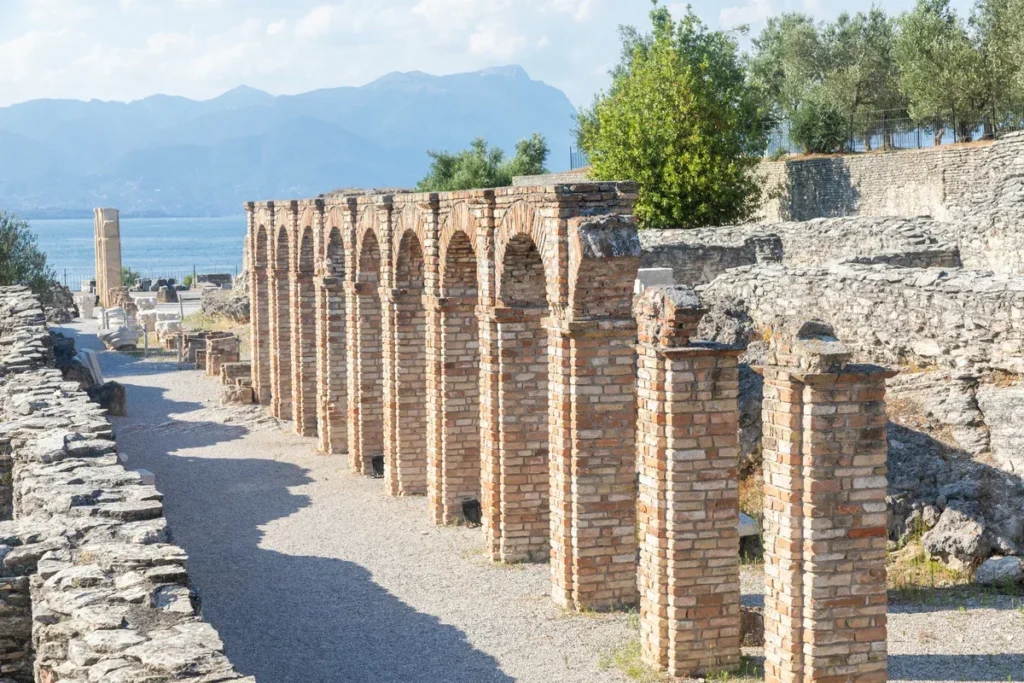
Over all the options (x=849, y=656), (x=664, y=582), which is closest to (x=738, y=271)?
(x=664, y=582)

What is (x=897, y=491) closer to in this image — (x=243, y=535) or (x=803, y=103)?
(x=243, y=535)

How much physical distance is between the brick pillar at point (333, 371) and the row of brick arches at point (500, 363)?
0.09 ft

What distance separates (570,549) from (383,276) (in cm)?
701

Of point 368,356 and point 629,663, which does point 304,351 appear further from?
point 629,663

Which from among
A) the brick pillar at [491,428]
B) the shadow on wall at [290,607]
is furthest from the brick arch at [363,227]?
the brick pillar at [491,428]

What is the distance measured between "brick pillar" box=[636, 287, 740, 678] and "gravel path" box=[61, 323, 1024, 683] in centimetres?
65

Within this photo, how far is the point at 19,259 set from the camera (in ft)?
109

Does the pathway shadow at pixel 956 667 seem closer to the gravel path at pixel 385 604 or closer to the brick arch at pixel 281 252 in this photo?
the gravel path at pixel 385 604

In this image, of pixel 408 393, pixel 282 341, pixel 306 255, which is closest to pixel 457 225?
pixel 408 393

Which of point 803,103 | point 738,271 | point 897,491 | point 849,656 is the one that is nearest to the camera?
point 849,656

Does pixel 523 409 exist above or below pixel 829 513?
above

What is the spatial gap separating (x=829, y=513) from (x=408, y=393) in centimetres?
975

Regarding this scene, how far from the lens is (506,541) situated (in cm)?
1316

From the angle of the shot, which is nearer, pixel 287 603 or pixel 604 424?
pixel 604 424
